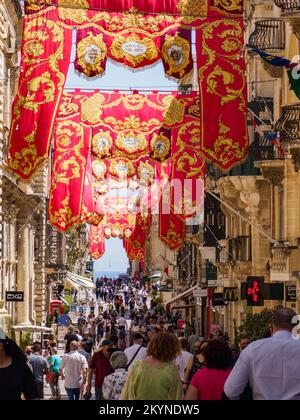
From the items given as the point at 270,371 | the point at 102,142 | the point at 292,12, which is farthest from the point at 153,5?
the point at 270,371

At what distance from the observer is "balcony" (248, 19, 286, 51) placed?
102 feet

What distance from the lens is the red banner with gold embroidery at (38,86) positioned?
22.7m

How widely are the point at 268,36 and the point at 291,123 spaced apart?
22.3 feet

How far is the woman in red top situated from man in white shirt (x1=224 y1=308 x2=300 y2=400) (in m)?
1.25

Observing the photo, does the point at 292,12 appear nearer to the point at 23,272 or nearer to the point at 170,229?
the point at 170,229

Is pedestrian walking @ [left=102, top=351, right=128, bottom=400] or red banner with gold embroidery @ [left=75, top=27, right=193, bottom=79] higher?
red banner with gold embroidery @ [left=75, top=27, right=193, bottom=79]

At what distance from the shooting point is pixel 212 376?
10.3 meters

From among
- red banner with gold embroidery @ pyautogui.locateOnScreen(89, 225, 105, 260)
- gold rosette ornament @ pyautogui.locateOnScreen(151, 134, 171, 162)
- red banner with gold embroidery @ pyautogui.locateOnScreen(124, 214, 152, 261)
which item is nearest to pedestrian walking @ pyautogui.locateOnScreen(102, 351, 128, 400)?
gold rosette ornament @ pyautogui.locateOnScreen(151, 134, 171, 162)

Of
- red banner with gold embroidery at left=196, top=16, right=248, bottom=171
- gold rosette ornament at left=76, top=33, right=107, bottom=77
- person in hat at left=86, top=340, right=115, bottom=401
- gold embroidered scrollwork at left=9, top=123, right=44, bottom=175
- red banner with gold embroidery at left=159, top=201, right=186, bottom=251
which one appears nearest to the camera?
person in hat at left=86, top=340, right=115, bottom=401

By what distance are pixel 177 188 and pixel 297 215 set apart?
2.94 meters

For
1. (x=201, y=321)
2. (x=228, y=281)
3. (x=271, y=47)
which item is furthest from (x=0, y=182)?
(x=201, y=321)

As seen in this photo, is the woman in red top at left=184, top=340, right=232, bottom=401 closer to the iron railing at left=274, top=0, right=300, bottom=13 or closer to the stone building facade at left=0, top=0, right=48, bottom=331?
the iron railing at left=274, top=0, right=300, bottom=13

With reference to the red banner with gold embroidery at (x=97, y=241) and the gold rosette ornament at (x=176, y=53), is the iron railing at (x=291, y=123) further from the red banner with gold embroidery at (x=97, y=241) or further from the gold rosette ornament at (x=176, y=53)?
the red banner with gold embroidery at (x=97, y=241)

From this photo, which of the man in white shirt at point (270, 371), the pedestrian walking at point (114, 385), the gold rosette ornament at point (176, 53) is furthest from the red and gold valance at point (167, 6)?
the man in white shirt at point (270, 371)
